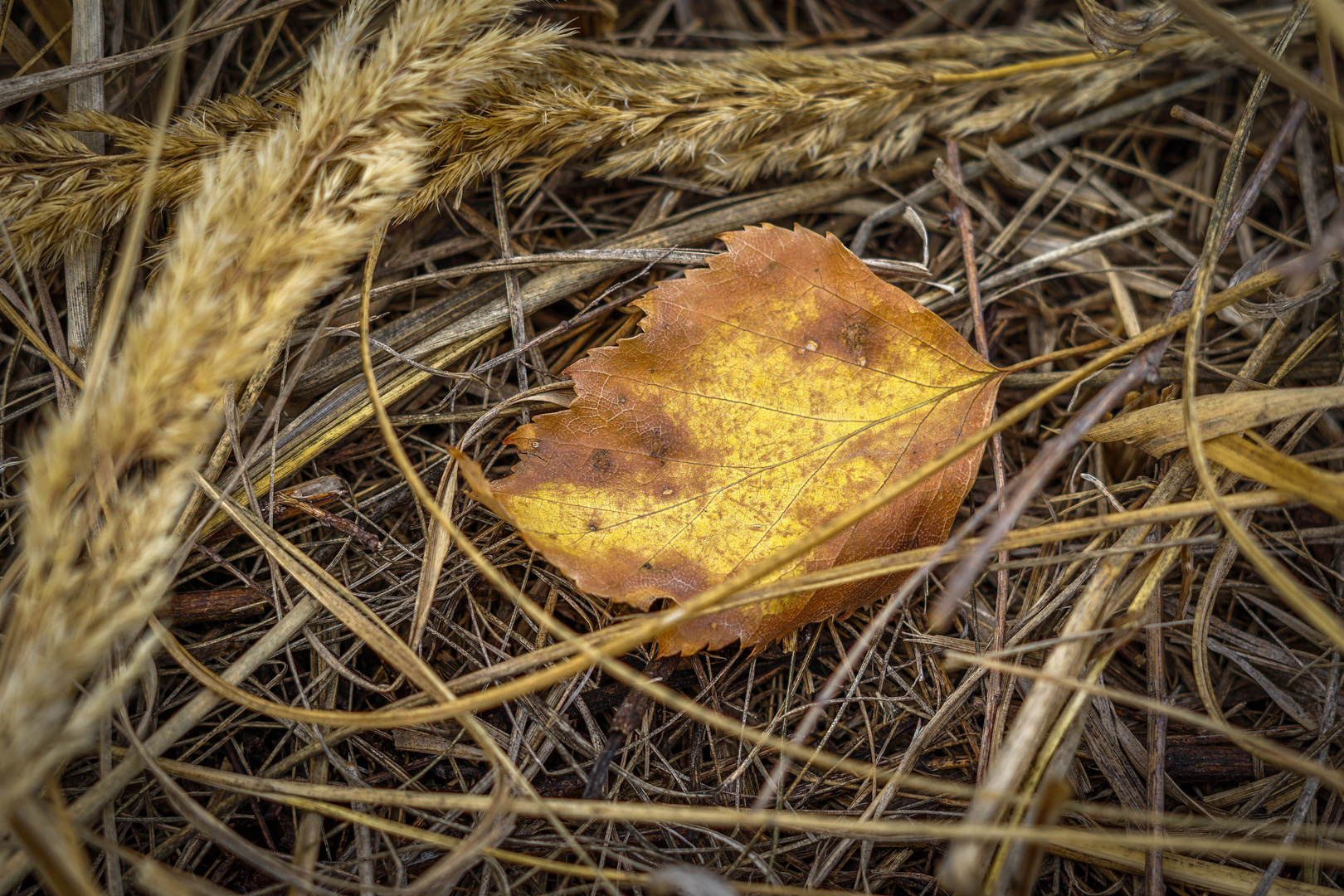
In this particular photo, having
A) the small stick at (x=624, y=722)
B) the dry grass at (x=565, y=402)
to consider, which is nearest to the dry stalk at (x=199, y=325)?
the dry grass at (x=565, y=402)

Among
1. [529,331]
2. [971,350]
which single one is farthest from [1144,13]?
[529,331]

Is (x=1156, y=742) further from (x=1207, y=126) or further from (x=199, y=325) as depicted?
(x=199, y=325)

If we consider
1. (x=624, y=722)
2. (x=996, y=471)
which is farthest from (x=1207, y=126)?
(x=624, y=722)

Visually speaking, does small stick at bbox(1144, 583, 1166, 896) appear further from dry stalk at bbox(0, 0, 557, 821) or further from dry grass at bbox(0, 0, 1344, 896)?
dry stalk at bbox(0, 0, 557, 821)

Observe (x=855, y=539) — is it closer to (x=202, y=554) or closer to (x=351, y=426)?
(x=351, y=426)

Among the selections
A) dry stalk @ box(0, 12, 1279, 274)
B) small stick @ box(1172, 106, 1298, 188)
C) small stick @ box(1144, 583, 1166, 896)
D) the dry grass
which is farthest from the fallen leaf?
small stick @ box(1172, 106, 1298, 188)

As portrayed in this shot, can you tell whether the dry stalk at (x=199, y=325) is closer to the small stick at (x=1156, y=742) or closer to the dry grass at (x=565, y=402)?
the dry grass at (x=565, y=402)
